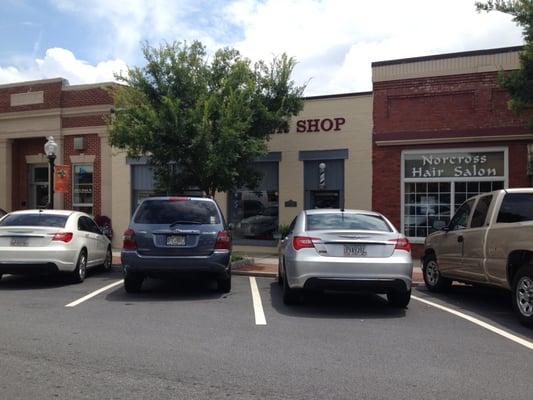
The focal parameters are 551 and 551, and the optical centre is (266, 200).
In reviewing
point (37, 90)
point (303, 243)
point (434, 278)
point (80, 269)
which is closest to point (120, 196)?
point (37, 90)

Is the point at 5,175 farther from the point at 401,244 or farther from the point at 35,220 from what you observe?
the point at 401,244

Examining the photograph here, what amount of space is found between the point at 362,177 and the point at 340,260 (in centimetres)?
889

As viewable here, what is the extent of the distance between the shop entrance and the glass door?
36.8ft

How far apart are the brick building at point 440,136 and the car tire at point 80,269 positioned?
851cm

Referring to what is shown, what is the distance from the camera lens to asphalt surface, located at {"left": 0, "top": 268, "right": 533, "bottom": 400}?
15.3ft

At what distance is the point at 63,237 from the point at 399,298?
6.35 metres

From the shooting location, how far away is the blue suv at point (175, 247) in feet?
29.9

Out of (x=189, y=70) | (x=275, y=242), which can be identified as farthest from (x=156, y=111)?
(x=275, y=242)

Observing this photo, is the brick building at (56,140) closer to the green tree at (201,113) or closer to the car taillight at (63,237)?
the green tree at (201,113)

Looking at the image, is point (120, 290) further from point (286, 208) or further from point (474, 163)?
point (474, 163)

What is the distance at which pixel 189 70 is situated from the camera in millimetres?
13570

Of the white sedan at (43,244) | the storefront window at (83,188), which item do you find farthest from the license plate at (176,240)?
the storefront window at (83,188)

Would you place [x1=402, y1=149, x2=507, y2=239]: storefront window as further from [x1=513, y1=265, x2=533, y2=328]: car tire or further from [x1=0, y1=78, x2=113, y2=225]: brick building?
[x1=0, y1=78, x2=113, y2=225]: brick building

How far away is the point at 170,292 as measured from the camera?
9.97m
